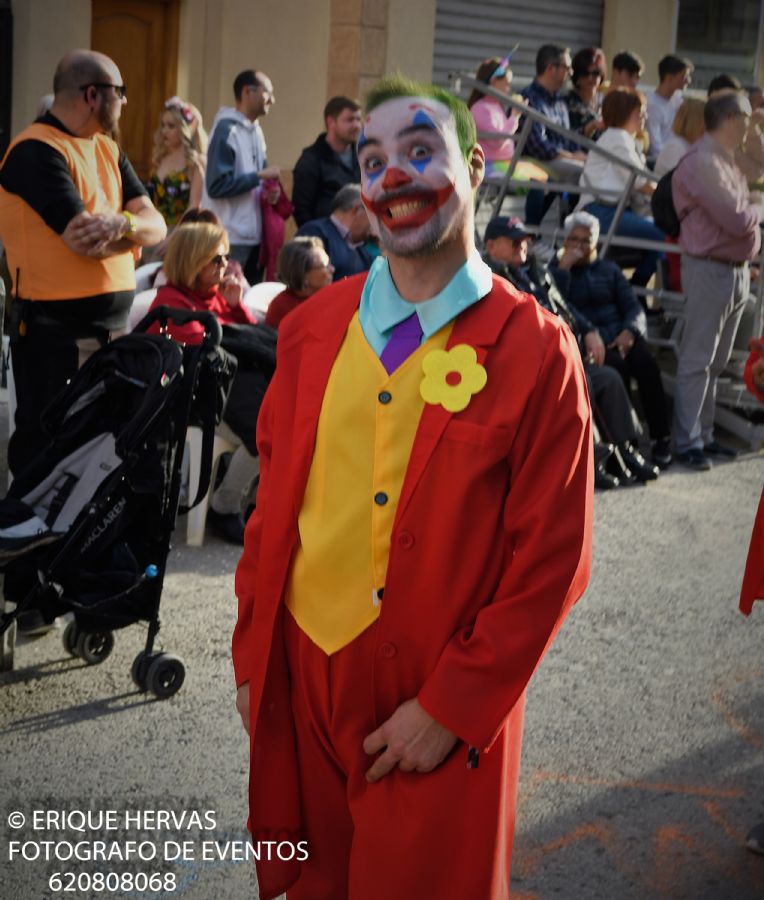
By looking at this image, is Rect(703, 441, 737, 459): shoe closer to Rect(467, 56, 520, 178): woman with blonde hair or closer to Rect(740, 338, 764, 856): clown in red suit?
Rect(467, 56, 520, 178): woman with blonde hair

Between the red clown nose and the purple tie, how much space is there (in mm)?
252

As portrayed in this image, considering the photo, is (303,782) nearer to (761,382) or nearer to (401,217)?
(401,217)

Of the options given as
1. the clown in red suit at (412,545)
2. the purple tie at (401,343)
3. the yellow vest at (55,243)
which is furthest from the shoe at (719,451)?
the purple tie at (401,343)

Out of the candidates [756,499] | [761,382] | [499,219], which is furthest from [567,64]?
[761,382]

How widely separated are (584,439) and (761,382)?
1962 millimetres

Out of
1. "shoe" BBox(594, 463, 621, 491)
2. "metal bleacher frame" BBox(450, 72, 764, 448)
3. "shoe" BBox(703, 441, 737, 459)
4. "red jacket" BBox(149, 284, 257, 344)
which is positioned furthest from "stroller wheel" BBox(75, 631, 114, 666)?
"metal bleacher frame" BBox(450, 72, 764, 448)

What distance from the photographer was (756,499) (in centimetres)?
886

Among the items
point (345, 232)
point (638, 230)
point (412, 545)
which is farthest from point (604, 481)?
point (412, 545)

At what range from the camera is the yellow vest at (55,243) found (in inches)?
244

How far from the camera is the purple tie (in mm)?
2822

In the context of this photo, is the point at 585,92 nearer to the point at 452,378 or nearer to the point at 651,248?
the point at 651,248

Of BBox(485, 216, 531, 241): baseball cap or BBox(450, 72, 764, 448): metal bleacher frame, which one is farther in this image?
BBox(450, 72, 764, 448): metal bleacher frame

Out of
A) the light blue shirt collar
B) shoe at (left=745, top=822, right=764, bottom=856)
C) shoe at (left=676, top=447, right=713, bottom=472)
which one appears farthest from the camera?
shoe at (left=676, top=447, right=713, bottom=472)

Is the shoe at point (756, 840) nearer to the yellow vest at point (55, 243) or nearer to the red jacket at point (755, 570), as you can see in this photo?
the red jacket at point (755, 570)
